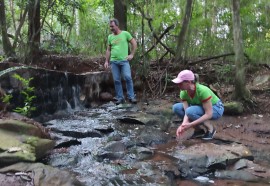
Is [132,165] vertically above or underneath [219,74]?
underneath

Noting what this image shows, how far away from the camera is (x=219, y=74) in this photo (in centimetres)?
920

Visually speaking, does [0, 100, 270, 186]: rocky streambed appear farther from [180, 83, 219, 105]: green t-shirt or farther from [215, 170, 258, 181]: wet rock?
[180, 83, 219, 105]: green t-shirt

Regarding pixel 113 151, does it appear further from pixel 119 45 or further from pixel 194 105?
pixel 119 45

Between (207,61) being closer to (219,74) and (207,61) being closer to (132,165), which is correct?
(219,74)

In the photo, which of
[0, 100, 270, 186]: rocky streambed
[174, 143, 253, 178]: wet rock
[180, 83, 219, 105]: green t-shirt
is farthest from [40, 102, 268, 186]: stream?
[180, 83, 219, 105]: green t-shirt

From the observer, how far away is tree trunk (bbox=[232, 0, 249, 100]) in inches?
284

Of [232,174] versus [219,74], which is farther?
[219,74]

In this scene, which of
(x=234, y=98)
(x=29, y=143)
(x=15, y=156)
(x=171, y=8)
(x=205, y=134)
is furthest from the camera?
(x=171, y=8)

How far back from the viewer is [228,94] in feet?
26.7

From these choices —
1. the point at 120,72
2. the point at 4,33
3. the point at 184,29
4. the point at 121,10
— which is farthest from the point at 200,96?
the point at 4,33

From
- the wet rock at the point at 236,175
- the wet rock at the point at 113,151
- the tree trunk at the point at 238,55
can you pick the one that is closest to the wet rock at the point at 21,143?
the wet rock at the point at 113,151

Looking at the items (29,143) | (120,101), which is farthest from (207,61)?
(29,143)

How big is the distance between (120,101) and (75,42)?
582 centimetres

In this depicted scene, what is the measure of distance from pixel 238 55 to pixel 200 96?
3002mm
